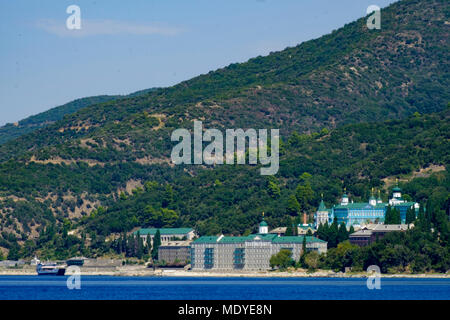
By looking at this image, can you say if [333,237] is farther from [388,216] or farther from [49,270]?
[49,270]

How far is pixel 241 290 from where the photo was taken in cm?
13575

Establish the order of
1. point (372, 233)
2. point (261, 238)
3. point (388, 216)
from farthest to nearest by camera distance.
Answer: point (261, 238) → point (388, 216) → point (372, 233)

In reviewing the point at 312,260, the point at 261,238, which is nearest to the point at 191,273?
the point at 261,238

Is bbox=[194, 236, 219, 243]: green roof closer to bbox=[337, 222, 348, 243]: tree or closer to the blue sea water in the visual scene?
bbox=[337, 222, 348, 243]: tree

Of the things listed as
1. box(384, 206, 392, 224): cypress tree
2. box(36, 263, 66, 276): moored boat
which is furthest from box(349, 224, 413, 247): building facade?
box(36, 263, 66, 276): moored boat

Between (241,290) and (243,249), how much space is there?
5189 cm

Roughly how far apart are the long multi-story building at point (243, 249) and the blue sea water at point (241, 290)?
17.7m
